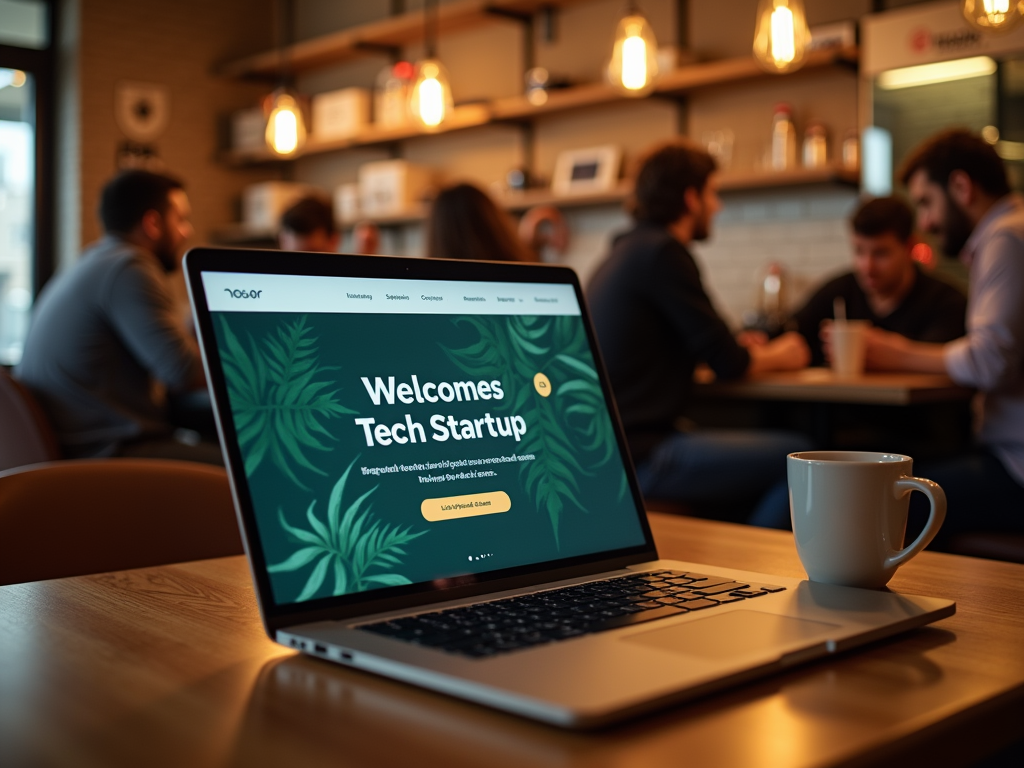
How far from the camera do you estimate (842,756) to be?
450 millimetres

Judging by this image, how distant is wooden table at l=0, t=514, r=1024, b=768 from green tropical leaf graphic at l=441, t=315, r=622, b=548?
0.24 metres

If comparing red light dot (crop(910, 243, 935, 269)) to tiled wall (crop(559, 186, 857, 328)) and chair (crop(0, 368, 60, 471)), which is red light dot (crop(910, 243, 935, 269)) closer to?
tiled wall (crop(559, 186, 857, 328))

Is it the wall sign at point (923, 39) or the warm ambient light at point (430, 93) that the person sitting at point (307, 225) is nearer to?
the warm ambient light at point (430, 93)

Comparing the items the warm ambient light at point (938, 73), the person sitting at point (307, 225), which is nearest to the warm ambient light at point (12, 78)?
the person sitting at point (307, 225)

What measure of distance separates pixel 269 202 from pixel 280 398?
6019 millimetres

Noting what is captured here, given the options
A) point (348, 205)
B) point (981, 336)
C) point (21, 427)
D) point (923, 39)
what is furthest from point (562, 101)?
point (21, 427)

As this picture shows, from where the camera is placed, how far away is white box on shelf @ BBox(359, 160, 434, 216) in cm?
575

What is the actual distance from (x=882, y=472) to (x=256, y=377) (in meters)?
0.43

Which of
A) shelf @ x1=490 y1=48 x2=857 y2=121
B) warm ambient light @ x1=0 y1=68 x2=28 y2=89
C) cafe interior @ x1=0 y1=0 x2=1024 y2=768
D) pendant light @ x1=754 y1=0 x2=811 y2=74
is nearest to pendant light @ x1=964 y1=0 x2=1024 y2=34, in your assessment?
cafe interior @ x1=0 y1=0 x2=1024 y2=768

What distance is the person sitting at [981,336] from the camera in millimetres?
2234

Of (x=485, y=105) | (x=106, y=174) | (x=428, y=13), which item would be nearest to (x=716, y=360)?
(x=485, y=105)

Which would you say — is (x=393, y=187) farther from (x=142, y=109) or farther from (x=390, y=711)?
(x=390, y=711)

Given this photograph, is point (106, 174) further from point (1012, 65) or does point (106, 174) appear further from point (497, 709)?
point (497, 709)

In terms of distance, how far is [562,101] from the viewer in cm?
502
